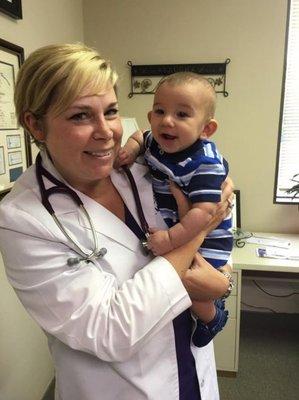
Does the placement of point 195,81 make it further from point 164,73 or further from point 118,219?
point 164,73

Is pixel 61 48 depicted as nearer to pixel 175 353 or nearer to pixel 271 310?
pixel 175 353

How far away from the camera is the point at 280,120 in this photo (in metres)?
2.61

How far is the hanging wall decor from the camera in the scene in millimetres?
2578

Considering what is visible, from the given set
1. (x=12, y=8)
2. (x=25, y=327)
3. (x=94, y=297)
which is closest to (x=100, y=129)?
(x=94, y=297)

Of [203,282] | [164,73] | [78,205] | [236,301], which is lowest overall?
[236,301]

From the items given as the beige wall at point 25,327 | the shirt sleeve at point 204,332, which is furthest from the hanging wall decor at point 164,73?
the shirt sleeve at point 204,332

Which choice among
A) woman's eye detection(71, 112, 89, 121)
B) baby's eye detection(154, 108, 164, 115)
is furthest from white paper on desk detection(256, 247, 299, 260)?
woman's eye detection(71, 112, 89, 121)

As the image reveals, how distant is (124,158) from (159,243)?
312mm

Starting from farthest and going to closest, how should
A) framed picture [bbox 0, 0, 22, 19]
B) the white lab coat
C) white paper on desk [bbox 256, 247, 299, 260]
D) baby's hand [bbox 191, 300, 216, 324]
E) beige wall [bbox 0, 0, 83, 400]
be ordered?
white paper on desk [bbox 256, 247, 299, 260] < beige wall [bbox 0, 0, 83, 400] < framed picture [bbox 0, 0, 22, 19] < baby's hand [bbox 191, 300, 216, 324] < the white lab coat

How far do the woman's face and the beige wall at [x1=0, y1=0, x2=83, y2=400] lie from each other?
38.7 inches

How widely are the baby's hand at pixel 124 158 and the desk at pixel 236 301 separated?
1.35 m

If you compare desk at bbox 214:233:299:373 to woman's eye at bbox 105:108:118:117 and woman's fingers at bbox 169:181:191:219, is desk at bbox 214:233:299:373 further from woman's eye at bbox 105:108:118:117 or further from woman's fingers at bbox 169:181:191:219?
woman's eye at bbox 105:108:118:117

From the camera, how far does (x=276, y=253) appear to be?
233 centimetres

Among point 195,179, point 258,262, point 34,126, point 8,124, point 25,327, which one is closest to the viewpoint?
point 34,126
